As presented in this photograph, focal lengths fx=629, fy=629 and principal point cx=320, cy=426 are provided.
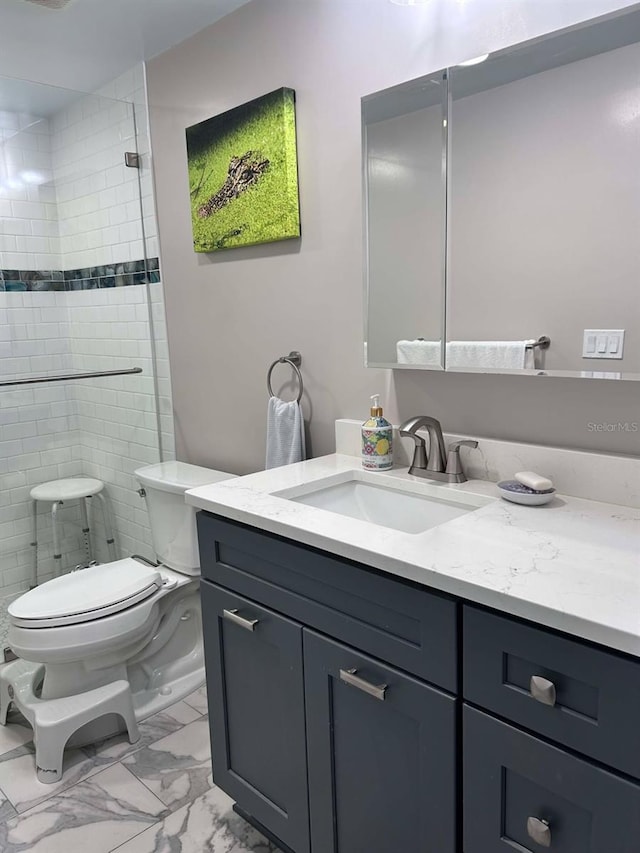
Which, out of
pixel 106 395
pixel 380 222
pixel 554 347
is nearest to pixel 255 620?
pixel 554 347

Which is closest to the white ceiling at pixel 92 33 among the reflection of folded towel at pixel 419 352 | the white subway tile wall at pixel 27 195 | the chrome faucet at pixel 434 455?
the white subway tile wall at pixel 27 195

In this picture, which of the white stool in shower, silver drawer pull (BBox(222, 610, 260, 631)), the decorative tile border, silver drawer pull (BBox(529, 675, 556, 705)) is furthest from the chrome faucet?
the white stool in shower

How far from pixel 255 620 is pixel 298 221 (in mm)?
1185

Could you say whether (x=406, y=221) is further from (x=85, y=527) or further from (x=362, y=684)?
(x=85, y=527)

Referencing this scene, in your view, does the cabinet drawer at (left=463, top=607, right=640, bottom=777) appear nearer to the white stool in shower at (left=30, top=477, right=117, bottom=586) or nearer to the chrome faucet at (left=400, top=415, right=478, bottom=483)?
the chrome faucet at (left=400, top=415, right=478, bottom=483)

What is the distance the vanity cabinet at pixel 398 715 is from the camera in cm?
91

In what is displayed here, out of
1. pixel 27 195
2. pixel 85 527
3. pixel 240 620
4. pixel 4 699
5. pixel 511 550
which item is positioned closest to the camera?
pixel 511 550

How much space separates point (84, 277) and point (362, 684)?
2.19 m

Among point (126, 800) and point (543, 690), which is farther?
point (126, 800)

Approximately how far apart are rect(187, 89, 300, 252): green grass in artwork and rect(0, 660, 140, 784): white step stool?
155cm

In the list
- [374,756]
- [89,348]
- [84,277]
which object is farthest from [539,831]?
[84,277]

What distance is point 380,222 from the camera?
1.70 m

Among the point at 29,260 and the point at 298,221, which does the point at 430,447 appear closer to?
the point at 298,221

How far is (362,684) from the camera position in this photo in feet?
3.92
